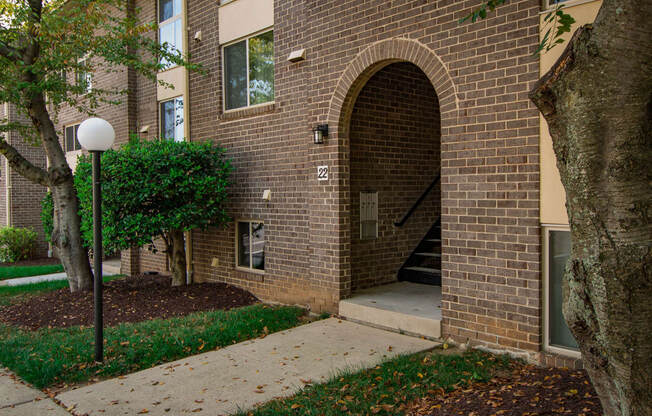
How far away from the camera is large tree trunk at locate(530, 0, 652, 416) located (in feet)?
8.07

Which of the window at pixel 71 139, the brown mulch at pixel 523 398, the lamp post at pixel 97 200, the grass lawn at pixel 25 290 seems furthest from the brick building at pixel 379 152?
the window at pixel 71 139

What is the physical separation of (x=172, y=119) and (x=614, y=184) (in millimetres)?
11051

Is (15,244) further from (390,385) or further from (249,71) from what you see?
(390,385)

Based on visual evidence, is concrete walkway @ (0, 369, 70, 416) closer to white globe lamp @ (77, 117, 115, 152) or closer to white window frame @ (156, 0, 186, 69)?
white globe lamp @ (77, 117, 115, 152)

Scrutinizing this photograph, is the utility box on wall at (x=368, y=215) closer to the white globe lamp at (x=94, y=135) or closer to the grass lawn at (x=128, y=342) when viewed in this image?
the grass lawn at (x=128, y=342)

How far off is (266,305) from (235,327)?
1525 mm

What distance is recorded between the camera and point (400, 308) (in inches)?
278

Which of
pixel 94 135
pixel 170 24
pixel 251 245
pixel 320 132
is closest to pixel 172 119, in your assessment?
pixel 170 24

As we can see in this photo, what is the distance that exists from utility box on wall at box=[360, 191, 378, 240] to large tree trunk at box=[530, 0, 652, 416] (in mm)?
5606

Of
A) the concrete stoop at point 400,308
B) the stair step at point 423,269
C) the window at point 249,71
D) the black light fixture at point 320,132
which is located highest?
the window at point 249,71

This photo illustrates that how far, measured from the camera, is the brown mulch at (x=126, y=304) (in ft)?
27.5

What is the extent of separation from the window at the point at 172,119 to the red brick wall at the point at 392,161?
16.9 feet

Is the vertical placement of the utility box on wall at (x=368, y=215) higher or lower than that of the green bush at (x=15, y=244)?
higher

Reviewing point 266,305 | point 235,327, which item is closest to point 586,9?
point 235,327
